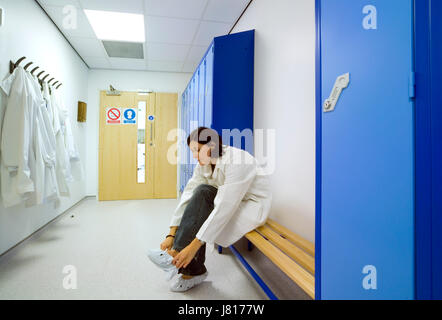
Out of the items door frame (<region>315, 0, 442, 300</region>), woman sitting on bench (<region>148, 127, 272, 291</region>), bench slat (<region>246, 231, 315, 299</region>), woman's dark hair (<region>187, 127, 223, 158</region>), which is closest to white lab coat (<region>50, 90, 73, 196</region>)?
woman sitting on bench (<region>148, 127, 272, 291</region>)

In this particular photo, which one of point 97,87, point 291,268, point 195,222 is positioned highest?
point 97,87

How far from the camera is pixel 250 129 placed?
254 cm

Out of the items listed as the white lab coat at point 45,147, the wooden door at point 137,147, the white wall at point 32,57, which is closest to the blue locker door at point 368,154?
the white lab coat at point 45,147

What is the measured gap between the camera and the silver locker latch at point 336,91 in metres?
0.88

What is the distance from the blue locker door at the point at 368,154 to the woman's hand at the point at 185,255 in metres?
0.75

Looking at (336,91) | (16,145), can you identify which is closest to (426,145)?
(336,91)

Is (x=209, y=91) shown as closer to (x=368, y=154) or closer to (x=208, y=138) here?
(x=208, y=138)

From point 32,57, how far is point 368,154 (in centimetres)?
327

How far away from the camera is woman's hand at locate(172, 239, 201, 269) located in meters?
1.41

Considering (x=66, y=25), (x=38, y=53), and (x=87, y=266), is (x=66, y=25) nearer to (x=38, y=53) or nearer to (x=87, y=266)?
(x=38, y=53)

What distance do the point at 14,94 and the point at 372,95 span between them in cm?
255

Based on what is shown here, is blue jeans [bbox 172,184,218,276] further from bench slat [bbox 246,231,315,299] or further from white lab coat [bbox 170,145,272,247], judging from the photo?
bench slat [bbox 246,231,315,299]

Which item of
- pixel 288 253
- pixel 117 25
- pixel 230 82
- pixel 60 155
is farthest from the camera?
pixel 117 25

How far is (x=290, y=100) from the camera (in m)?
1.94
